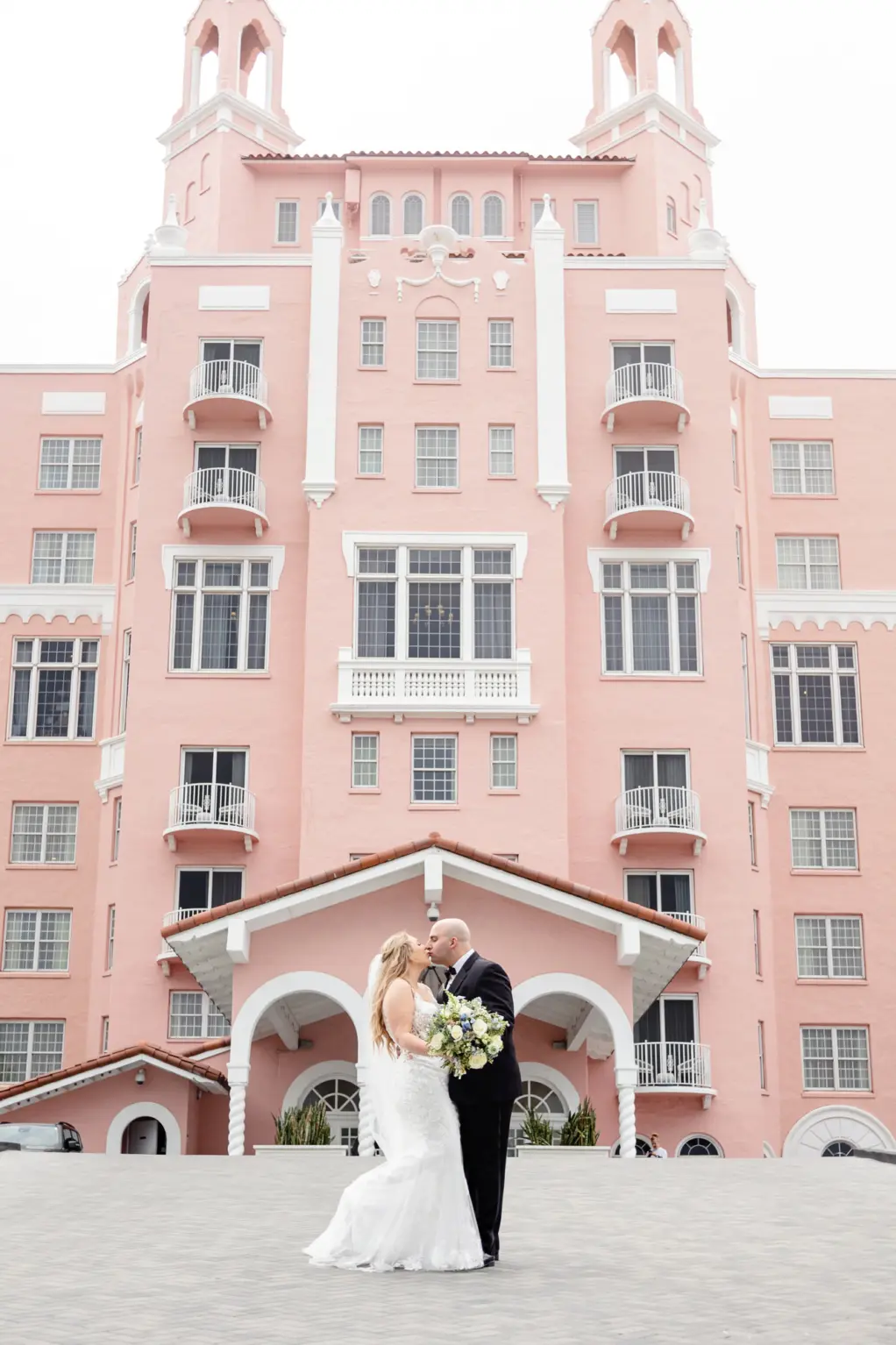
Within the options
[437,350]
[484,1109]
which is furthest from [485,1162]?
[437,350]

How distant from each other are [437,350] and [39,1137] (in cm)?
2197

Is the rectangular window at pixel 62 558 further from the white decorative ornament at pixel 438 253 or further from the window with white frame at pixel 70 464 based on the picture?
the white decorative ornament at pixel 438 253

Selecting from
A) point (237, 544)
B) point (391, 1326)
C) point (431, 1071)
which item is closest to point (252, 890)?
point (237, 544)

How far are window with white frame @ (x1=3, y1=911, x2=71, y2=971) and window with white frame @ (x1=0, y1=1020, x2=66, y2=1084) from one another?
155cm

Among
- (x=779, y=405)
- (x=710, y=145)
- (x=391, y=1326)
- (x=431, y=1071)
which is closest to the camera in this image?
(x=391, y=1326)

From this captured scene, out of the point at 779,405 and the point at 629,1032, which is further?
the point at 779,405

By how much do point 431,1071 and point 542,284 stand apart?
34.7 m

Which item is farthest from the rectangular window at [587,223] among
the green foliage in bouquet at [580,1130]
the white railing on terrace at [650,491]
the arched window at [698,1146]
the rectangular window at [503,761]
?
the green foliage in bouquet at [580,1130]

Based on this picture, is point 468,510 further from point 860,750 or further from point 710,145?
point 710,145

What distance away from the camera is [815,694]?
150 feet

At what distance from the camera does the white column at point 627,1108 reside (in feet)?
91.5

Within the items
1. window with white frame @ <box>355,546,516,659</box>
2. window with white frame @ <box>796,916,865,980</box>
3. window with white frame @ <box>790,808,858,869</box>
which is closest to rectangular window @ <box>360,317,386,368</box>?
window with white frame @ <box>355,546,516,659</box>

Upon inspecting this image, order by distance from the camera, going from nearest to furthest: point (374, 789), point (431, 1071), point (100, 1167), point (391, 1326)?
point (391, 1326), point (431, 1071), point (100, 1167), point (374, 789)

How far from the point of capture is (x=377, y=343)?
141ft
